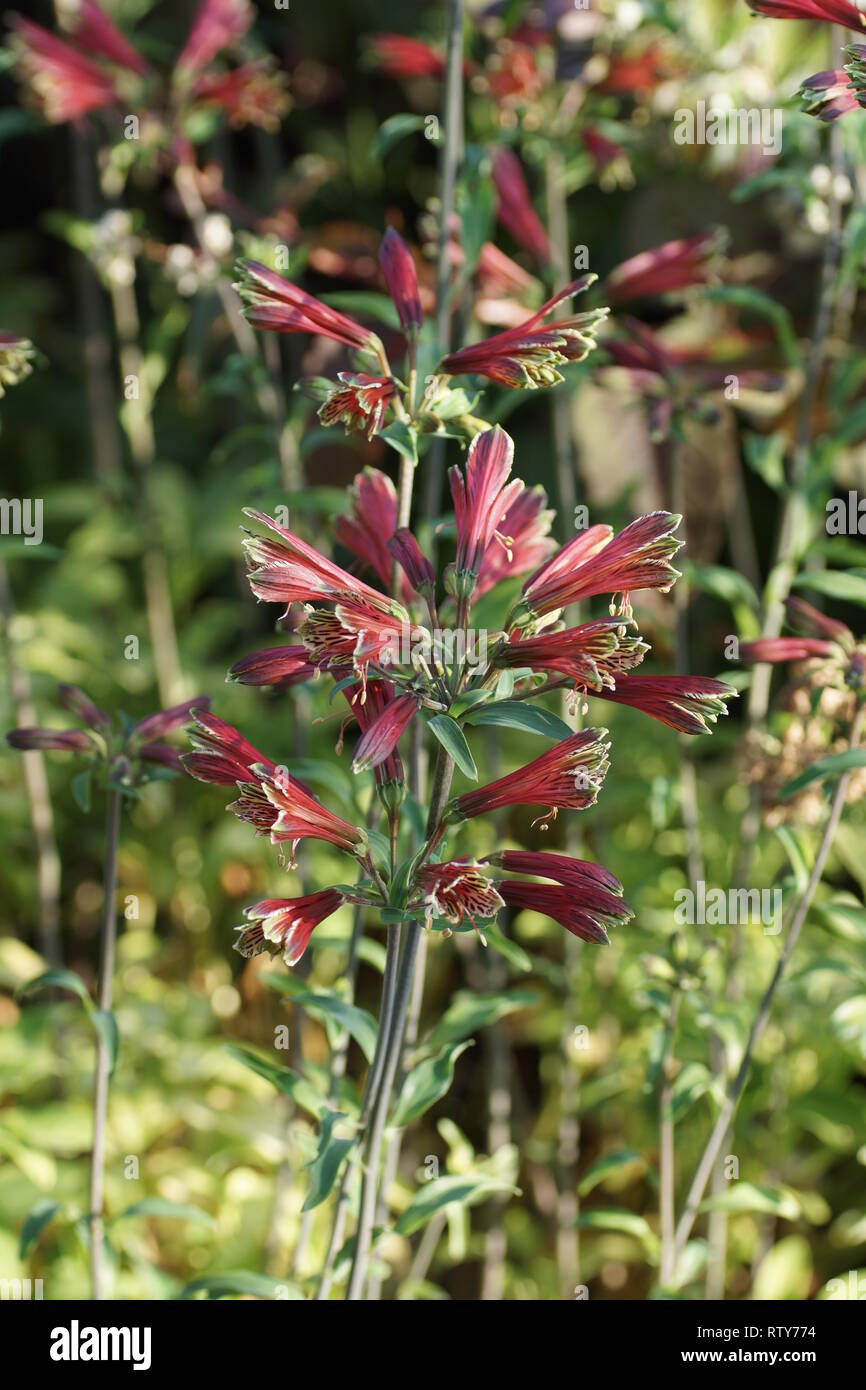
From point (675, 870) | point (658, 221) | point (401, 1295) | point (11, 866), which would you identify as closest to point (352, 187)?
point (658, 221)

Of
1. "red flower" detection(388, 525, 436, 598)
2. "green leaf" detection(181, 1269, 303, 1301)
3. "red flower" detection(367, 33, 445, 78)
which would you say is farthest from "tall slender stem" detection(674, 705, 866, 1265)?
"red flower" detection(367, 33, 445, 78)

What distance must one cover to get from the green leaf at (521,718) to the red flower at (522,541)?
22 centimetres

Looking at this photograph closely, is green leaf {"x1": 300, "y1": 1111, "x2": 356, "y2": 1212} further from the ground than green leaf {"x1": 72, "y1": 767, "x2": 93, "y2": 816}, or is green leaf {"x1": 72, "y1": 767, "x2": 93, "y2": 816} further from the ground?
green leaf {"x1": 72, "y1": 767, "x2": 93, "y2": 816}

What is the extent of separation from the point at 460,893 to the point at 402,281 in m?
0.55

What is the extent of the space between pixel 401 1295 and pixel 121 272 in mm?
1754

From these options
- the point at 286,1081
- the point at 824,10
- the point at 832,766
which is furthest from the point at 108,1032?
the point at 824,10

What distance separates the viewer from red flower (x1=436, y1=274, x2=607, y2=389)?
3.04 feet

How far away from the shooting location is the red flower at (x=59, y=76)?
6.12 ft

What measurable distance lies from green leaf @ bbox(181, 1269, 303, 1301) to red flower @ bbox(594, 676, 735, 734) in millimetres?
750

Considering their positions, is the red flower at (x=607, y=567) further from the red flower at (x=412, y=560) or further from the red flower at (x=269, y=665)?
the red flower at (x=269, y=665)

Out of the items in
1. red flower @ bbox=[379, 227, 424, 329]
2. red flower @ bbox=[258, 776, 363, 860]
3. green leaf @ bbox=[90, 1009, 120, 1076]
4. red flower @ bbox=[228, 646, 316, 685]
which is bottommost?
green leaf @ bbox=[90, 1009, 120, 1076]

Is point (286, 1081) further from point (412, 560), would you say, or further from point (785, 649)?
point (785, 649)

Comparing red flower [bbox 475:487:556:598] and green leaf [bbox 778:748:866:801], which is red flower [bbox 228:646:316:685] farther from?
green leaf [bbox 778:748:866:801]
